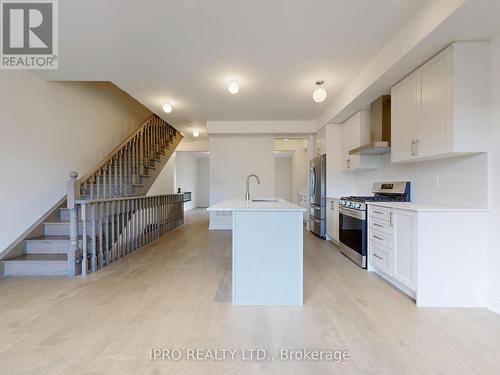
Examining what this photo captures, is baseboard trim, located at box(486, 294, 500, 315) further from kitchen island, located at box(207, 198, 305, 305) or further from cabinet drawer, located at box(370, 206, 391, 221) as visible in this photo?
kitchen island, located at box(207, 198, 305, 305)

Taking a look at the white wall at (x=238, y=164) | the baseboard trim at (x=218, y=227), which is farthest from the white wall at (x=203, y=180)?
the baseboard trim at (x=218, y=227)

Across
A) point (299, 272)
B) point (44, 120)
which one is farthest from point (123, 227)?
point (299, 272)

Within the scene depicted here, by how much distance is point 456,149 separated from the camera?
7.66 ft

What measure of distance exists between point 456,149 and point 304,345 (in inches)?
83.3

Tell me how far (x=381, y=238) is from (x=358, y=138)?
6.52 feet

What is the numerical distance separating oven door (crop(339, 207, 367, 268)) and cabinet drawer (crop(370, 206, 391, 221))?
190mm

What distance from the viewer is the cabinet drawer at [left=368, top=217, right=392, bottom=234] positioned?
9.35 feet

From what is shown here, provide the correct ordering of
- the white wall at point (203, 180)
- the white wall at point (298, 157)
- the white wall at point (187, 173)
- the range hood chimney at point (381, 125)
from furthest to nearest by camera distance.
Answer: the white wall at point (203, 180) → the white wall at point (187, 173) → the white wall at point (298, 157) → the range hood chimney at point (381, 125)

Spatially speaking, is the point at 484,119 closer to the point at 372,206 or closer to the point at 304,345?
the point at 372,206

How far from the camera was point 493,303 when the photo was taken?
2.23 meters

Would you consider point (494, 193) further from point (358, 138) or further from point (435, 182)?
point (358, 138)

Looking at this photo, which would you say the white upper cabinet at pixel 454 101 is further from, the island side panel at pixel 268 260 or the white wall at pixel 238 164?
the white wall at pixel 238 164

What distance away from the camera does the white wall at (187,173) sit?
10820 mm

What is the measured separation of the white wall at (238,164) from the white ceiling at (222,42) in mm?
2309
